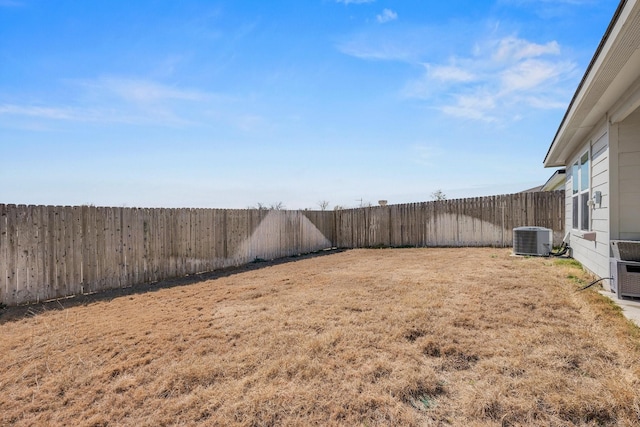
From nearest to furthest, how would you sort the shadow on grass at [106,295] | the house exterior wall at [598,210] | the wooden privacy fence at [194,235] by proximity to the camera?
1. the house exterior wall at [598,210]
2. the shadow on grass at [106,295]
3. the wooden privacy fence at [194,235]

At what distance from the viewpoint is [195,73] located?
6648 millimetres

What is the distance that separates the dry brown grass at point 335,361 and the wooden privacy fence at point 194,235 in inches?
40.6

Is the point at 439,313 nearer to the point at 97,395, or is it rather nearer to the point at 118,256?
the point at 97,395

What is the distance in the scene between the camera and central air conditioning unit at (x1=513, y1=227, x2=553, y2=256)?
6977 mm

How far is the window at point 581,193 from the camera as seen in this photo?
5520mm

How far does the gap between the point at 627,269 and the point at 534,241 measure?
143 inches

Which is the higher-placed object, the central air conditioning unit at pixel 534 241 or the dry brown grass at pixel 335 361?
the central air conditioning unit at pixel 534 241

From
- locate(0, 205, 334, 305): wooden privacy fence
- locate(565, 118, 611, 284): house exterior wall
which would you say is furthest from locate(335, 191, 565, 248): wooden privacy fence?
locate(0, 205, 334, 305): wooden privacy fence

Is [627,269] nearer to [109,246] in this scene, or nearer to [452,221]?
[452,221]

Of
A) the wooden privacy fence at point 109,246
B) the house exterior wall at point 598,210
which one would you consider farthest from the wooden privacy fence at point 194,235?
the house exterior wall at point 598,210

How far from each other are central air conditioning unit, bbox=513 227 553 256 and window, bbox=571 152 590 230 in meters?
0.59

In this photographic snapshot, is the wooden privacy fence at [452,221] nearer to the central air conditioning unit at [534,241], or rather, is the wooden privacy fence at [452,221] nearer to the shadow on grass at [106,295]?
the central air conditioning unit at [534,241]

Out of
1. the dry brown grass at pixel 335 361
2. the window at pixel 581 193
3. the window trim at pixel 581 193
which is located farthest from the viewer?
the window at pixel 581 193

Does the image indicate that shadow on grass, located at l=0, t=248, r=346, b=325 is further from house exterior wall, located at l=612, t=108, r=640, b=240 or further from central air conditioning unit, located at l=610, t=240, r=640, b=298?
house exterior wall, located at l=612, t=108, r=640, b=240
